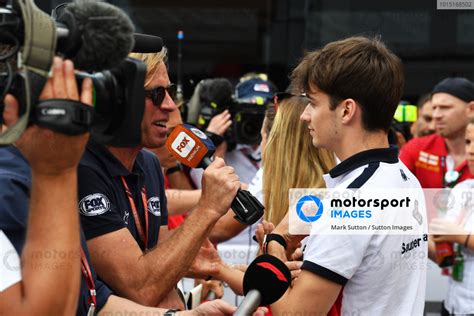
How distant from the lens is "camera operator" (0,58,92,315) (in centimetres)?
144

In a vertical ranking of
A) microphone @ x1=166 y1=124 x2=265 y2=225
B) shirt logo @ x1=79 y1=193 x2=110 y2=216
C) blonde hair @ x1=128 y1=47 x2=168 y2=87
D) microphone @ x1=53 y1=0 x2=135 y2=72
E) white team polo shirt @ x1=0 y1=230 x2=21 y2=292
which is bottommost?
shirt logo @ x1=79 y1=193 x2=110 y2=216

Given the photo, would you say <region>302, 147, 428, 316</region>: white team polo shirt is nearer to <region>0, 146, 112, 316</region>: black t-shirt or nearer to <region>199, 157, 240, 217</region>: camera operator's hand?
<region>199, 157, 240, 217</region>: camera operator's hand

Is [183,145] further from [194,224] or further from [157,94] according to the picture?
[194,224]

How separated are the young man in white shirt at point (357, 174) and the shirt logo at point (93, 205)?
579 mm

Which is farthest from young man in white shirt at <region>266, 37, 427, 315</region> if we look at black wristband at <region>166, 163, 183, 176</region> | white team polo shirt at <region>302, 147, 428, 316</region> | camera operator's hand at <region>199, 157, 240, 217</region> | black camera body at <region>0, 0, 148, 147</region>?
black wristband at <region>166, 163, 183, 176</region>

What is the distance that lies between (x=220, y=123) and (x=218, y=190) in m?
2.75

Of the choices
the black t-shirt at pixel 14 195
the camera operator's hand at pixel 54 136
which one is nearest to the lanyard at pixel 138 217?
the black t-shirt at pixel 14 195

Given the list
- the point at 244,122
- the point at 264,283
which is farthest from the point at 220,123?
the point at 264,283

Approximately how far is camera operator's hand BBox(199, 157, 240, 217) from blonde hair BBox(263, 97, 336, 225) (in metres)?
0.72

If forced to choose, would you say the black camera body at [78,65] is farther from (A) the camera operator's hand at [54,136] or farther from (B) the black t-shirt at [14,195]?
(B) the black t-shirt at [14,195]

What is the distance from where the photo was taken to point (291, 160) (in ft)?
10.3

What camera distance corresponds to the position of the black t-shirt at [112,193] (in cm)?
236

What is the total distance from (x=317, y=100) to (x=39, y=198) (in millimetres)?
1171

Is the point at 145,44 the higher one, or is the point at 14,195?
the point at 145,44
